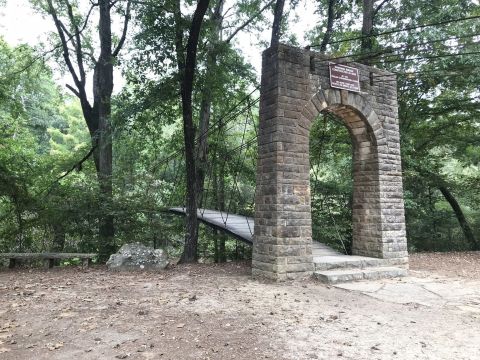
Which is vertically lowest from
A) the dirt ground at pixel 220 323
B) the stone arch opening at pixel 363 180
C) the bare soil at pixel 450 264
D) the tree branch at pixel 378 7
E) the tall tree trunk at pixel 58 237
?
the dirt ground at pixel 220 323

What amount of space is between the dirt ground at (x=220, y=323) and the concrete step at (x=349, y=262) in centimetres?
50

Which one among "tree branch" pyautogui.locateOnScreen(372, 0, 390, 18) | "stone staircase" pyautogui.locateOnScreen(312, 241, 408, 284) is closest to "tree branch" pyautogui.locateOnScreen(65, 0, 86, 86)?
"tree branch" pyautogui.locateOnScreen(372, 0, 390, 18)

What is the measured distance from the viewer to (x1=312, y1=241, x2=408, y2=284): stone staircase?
5.20 meters

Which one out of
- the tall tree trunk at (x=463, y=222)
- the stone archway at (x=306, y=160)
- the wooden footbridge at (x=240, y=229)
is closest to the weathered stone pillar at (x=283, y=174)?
the stone archway at (x=306, y=160)

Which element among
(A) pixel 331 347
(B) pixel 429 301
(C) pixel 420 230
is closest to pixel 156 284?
(A) pixel 331 347

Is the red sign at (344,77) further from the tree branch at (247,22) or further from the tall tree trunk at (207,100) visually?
the tree branch at (247,22)

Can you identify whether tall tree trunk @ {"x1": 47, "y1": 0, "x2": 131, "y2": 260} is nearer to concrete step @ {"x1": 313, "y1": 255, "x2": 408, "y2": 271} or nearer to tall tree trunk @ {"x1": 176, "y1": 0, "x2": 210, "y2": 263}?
tall tree trunk @ {"x1": 176, "y1": 0, "x2": 210, "y2": 263}

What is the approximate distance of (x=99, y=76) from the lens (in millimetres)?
9688

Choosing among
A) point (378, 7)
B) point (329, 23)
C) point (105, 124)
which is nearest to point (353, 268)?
point (105, 124)

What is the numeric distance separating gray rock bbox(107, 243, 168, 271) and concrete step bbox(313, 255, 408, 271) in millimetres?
2728

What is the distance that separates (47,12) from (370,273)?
10.7 m

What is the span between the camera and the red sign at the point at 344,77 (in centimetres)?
579

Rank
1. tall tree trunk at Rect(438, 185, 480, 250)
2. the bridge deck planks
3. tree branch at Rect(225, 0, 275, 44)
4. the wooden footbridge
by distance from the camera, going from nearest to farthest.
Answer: the wooden footbridge < the bridge deck planks < tall tree trunk at Rect(438, 185, 480, 250) < tree branch at Rect(225, 0, 275, 44)

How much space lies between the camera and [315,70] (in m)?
5.67
